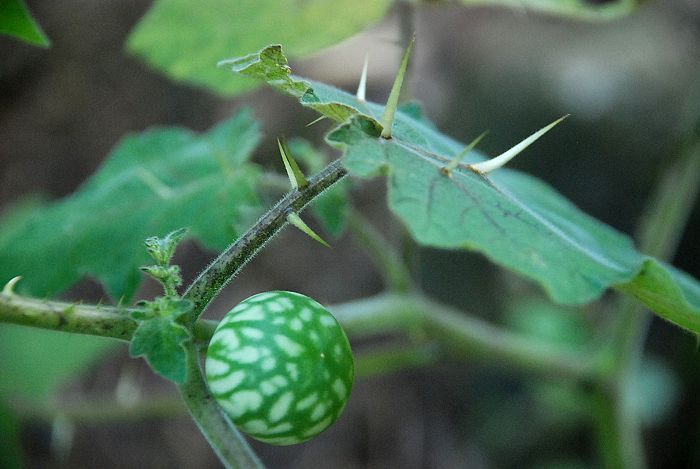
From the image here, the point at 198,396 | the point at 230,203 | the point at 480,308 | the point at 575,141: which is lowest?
the point at 480,308

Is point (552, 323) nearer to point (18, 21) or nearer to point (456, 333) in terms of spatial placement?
point (456, 333)

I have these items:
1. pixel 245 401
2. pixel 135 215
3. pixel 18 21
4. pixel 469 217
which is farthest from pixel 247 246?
pixel 135 215

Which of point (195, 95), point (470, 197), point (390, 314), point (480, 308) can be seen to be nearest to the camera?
point (470, 197)

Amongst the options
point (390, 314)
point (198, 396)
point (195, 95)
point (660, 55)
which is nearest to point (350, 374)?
point (198, 396)

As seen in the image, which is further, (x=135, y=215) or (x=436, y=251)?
(x=436, y=251)

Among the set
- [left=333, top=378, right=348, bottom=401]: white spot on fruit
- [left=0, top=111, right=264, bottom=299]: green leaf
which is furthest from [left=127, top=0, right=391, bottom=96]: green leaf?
[left=333, top=378, right=348, bottom=401]: white spot on fruit

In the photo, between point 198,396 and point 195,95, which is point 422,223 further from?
point 195,95
